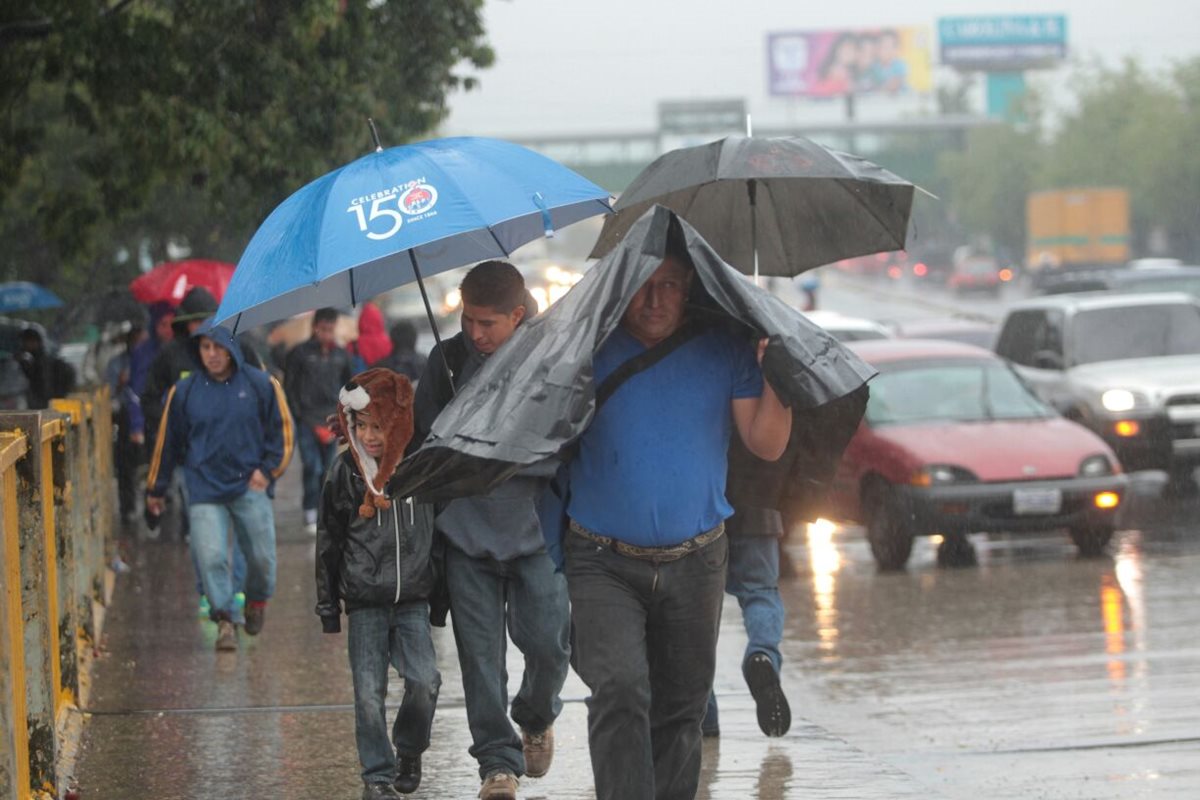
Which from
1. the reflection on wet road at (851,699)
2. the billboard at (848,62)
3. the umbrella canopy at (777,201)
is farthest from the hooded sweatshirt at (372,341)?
the billboard at (848,62)

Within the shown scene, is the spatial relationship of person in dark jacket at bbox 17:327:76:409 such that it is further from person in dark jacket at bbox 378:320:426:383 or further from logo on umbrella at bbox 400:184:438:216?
logo on umbrella at bbox 400:184:438:216

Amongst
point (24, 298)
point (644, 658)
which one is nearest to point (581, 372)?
point (644, 658)

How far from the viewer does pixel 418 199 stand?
591cm

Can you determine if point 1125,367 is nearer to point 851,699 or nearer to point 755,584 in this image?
point 851,699

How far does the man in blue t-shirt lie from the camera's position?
5176 mm

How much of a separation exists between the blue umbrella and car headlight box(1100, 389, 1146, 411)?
18630 mm

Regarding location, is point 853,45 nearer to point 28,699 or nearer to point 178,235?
point 178,235

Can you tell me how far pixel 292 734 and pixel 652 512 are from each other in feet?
10.8

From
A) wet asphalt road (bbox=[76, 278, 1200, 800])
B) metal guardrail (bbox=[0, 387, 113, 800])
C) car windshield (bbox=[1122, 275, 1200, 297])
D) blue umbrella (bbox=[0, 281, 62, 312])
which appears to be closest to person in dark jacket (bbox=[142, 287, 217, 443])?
metal guardrail (bbox=[0, 387, 113, 800])

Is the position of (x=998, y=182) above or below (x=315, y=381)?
below

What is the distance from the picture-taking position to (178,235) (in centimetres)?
3281

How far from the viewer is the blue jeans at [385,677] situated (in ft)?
21.0

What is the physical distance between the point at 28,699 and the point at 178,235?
27083mm

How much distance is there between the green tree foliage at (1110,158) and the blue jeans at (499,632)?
3113 inches
